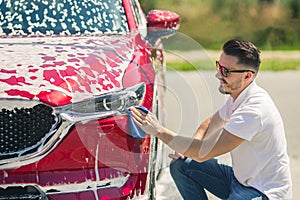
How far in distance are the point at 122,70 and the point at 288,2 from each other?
1581 centimetres

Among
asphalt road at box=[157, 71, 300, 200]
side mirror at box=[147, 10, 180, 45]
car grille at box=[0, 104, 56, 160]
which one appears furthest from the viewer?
side mirror at box=[147, 10, 180, 45]

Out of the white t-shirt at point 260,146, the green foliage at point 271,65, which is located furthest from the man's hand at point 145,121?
the green foliage at point 271,65

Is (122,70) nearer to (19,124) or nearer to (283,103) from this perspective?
(19,124)

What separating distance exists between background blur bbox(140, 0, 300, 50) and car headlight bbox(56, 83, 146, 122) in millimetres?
13105

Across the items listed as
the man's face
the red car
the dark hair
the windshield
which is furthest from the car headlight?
the windshield

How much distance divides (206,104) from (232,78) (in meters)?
2.71

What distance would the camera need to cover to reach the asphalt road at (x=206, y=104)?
5.91 m

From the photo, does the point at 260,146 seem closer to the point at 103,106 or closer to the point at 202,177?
the point at 202,177

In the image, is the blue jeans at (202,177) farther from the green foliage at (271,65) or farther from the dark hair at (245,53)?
the green foliage at (271,65)

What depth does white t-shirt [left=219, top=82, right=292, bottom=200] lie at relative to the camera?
4277mm

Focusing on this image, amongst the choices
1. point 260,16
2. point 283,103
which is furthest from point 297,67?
point 260,16

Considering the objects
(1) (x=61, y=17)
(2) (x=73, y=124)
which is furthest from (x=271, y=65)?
(2) (x=73, y=124)

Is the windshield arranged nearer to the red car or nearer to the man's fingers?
the red car

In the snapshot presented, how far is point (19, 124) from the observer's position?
4.12 meters
